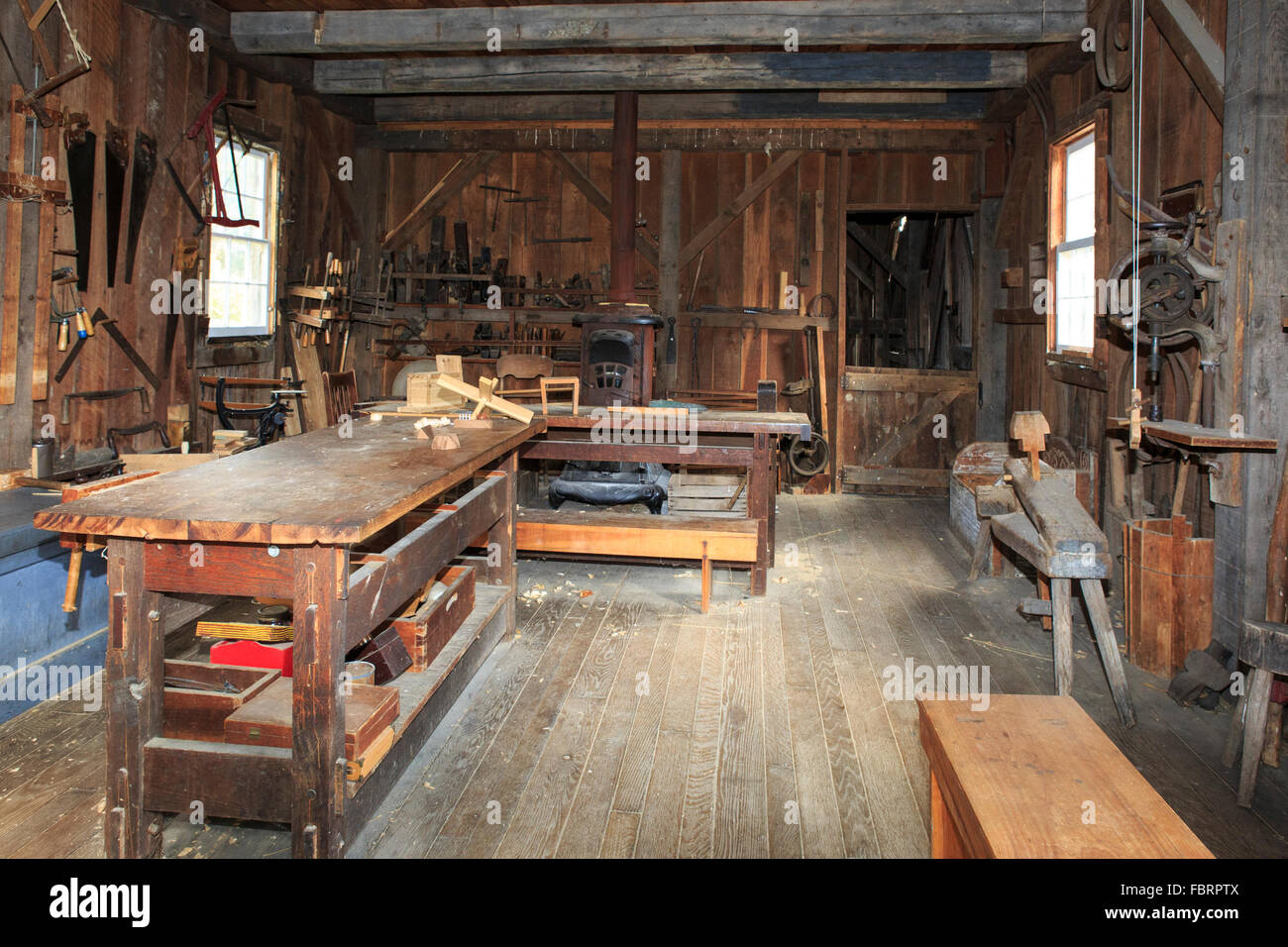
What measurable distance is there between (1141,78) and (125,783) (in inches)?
223

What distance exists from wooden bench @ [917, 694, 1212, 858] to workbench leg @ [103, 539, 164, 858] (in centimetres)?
199

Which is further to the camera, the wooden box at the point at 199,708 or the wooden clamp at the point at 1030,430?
the wooden clamp at the point at 1030,430

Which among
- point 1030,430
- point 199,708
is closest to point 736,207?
point 1030,430

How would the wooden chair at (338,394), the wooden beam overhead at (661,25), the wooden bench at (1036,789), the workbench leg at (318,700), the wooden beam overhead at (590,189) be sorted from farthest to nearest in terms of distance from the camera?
the wooden beam overhead at (590,189), the wooden chair at (338,394), the wooden beam overhead at (661,25), the workbench leg at (318,700), the wooden bench at (1036,789)

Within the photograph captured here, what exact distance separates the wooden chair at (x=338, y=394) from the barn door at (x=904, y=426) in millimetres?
4670

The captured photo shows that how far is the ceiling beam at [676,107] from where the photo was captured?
824 centimetres

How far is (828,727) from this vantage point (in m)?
3.67

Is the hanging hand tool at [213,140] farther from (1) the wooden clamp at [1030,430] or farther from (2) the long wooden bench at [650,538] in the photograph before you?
(1) the wooden clamp at [1030,430]

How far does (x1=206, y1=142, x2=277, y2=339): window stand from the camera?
21.8 ft

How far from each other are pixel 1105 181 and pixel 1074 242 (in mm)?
759

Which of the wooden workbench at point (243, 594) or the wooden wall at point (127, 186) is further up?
the wooden wall at point (127, 186)

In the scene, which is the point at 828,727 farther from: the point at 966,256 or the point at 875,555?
the point at 966,256

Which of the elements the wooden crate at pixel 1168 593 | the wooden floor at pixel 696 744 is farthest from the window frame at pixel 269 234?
the wooden crate at pixel 1168 593

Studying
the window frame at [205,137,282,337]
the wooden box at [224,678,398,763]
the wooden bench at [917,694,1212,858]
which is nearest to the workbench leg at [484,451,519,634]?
the wooden box at [224,678,398,763]
